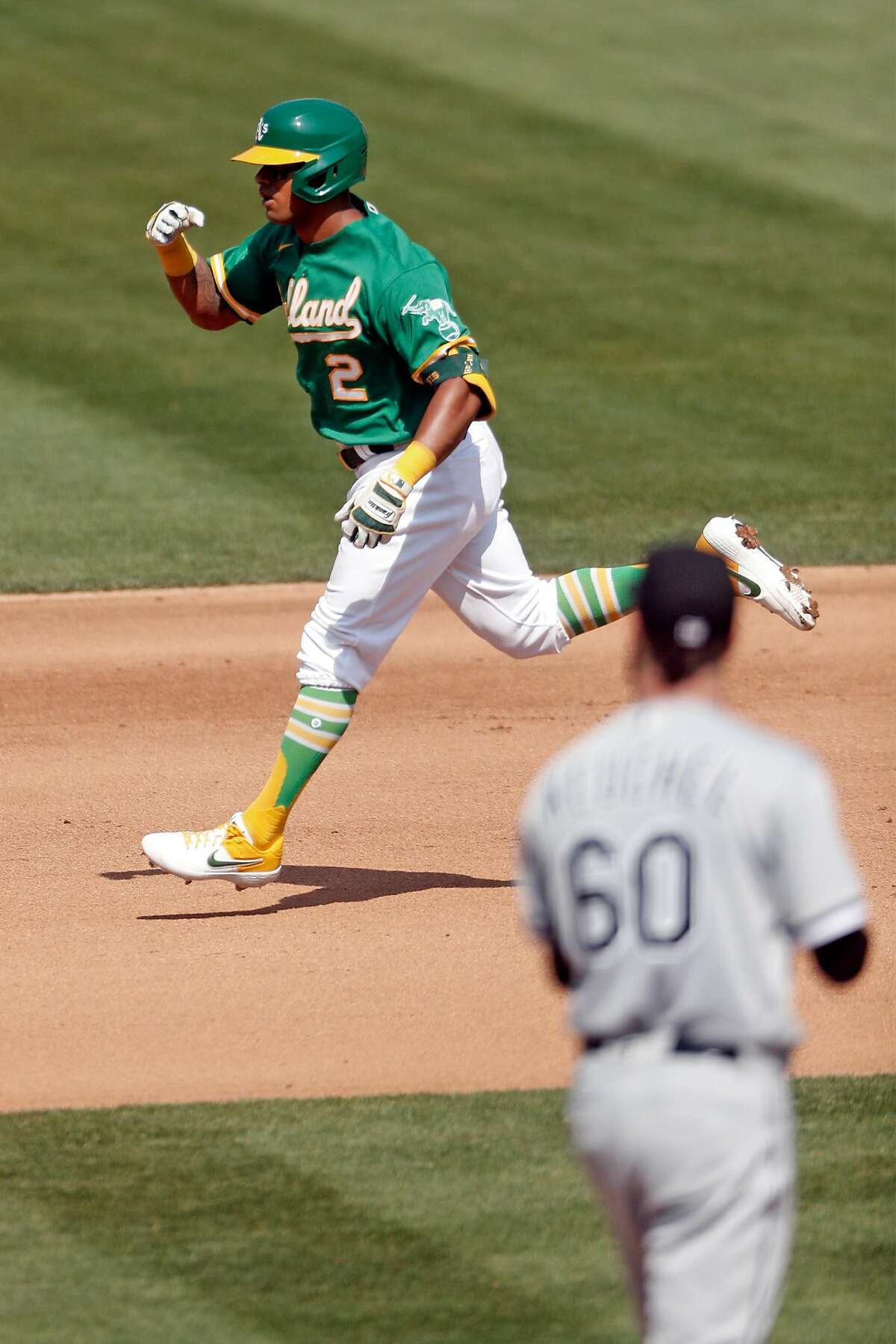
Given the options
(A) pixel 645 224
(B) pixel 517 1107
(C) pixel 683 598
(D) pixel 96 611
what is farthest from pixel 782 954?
(A) pixel 645 224

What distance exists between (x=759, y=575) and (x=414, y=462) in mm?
1367

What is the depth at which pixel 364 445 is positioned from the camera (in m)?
6.40

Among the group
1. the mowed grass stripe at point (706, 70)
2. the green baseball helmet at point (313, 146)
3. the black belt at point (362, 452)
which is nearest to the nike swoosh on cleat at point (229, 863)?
the black belt at point (362, 452)

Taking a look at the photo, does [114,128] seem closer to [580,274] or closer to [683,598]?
[580,274]

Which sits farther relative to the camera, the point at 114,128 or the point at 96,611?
the point at 114,128

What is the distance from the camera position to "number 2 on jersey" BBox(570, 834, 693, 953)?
3061 mm

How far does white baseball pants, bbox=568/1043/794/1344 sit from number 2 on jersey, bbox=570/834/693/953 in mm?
192

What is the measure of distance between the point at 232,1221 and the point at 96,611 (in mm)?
5607

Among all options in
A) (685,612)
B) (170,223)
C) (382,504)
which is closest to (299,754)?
(382,504)

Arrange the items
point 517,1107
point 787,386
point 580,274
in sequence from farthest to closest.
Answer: point 580,274, point 787,386, point 517,1107

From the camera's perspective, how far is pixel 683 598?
10.4 feet

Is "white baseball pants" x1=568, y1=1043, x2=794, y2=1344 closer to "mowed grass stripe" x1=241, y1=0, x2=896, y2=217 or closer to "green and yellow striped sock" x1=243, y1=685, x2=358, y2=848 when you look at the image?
"green and yellow striped sock" x1=243, y1=685, x2=358, y2=848

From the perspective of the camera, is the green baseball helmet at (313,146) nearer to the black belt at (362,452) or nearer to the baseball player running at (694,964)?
the black belt at (362,452)

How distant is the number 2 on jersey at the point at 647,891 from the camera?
306 centimetres
